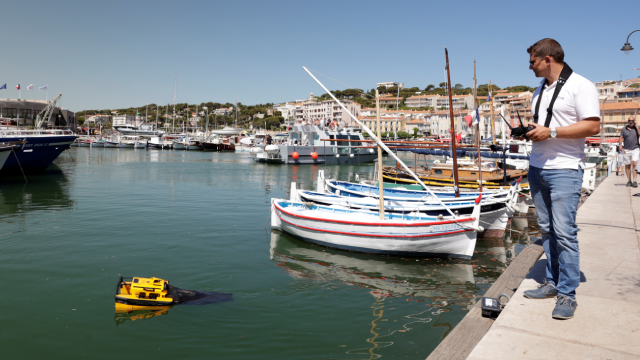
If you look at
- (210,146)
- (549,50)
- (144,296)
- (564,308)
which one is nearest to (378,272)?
(144,296)

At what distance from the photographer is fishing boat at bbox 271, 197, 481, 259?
10086 mm

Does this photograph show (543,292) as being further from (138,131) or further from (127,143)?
(138,131)

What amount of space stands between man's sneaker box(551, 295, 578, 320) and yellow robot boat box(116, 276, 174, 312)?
223 inches

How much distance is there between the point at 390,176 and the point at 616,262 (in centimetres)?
1776

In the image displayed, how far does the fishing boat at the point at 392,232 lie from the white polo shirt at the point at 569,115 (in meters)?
6.38

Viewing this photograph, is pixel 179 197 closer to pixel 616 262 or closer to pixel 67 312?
pixel 67 312

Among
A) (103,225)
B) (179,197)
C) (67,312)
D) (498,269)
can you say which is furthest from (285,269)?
(179,197)

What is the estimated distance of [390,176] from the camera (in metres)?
22.8

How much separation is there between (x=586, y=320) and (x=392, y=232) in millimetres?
6834

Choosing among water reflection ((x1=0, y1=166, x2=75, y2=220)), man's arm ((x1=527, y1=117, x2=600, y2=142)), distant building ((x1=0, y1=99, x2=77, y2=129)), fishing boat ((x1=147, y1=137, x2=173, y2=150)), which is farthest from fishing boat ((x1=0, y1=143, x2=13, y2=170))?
distant building ((x1=0, y1=99, x2=77, y2=129))

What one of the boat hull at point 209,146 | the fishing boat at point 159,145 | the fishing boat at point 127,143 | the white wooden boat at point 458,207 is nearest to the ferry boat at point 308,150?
the boat hull at point 209,146

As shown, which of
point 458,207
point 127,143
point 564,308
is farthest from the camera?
point 127,143

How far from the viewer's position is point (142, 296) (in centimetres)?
680

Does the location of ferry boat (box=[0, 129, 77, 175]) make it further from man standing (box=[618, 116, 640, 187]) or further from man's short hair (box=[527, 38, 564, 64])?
man standing (box=[618, 116, 640, 187])
